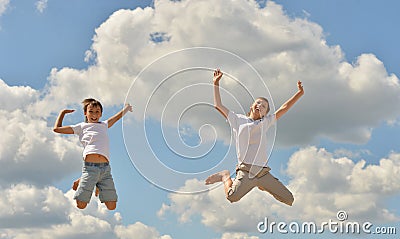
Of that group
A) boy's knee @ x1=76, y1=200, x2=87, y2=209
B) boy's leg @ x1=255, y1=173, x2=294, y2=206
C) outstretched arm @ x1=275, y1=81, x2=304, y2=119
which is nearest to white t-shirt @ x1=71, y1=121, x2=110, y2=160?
boy's knee @ x1=76, y1=200, x2=87, y2=209

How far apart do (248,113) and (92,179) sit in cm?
464

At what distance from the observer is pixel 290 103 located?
1761 cm

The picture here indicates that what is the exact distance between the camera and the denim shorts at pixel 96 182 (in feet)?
55.3

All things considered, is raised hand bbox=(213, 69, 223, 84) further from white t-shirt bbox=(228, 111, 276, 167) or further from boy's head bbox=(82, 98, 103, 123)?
boy's head bbox=(82, 98, 103, 123)

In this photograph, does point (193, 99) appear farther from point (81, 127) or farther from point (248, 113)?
point (81, 127)

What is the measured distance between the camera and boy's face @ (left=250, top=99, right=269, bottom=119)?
57.3 feet

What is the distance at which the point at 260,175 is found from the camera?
1722cm

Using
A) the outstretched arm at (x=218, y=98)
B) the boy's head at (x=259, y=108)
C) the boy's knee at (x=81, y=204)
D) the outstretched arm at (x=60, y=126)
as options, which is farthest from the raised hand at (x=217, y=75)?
the boy's knee at (x=81, y=204)

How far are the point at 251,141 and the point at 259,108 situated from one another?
981 millimetres

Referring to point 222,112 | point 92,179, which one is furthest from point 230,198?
point 92,179

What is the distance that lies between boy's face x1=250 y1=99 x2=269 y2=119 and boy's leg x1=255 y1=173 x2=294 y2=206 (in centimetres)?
164

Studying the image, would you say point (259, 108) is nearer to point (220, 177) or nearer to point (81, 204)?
point (220, 177)

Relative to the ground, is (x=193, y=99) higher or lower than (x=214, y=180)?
higher

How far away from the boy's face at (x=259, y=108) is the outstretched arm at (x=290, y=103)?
0.35m
